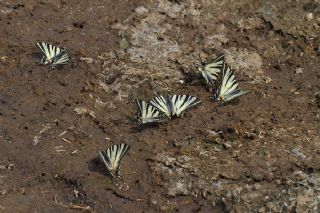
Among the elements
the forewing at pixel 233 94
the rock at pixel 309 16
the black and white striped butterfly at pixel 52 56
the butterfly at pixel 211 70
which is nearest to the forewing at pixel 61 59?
the black and white striped butterfly at pixel 52 56

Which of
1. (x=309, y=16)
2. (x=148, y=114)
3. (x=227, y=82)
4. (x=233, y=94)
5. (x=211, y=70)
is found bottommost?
(x=148, y=114)

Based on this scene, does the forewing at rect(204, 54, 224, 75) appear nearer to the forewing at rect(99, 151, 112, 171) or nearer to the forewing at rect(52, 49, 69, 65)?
the forewing at rect(52, 49, 69, 65)

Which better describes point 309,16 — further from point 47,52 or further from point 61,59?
point 47,52

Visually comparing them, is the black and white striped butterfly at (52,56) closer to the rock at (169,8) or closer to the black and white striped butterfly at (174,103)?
the black and white striped butterfly at (174,103)

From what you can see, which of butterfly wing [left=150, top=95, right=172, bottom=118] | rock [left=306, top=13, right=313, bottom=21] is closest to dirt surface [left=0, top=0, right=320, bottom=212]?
rock [left=306, top=13, right=313, bottom=21]

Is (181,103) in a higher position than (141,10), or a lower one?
lower

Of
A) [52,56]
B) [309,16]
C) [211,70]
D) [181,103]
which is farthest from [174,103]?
[309,16]
